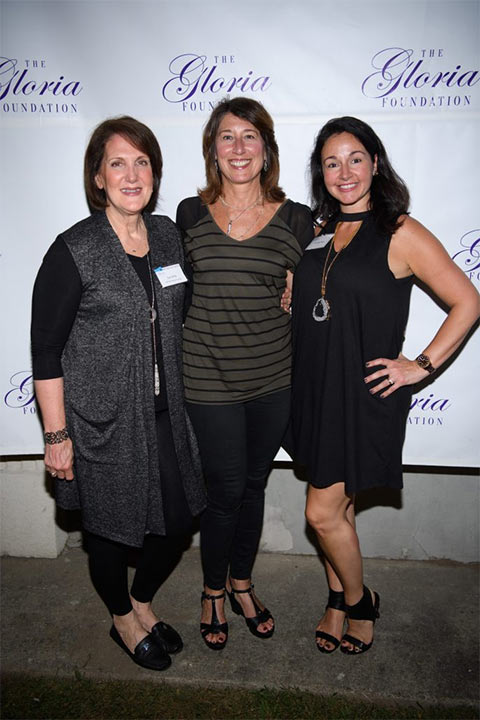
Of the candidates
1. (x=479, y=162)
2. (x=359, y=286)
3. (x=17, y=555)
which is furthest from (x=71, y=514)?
(x=479, y=162)

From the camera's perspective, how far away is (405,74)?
2.31 m

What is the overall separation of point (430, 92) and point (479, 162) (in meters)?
0.36

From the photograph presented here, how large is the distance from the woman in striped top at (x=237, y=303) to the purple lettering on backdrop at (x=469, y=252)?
2.53ft

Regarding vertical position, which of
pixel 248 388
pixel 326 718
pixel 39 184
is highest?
pixel 39 184

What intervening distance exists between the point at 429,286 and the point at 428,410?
901 millimetres

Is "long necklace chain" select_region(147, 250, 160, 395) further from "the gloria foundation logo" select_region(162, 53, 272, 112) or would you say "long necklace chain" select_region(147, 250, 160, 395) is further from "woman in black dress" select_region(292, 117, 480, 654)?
Answer: "the gloria foundation logo" select_region(162, 53, 272, 112)

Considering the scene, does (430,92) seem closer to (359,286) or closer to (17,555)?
(359,286)

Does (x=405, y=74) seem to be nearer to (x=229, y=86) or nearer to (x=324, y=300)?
(x=229, y=86)

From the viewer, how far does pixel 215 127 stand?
2053 mm

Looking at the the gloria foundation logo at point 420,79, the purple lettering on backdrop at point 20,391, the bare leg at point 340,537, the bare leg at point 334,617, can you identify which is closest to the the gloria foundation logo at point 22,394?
the purple lettering on backdrop at point 20,391

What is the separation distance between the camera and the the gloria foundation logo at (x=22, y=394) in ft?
8.71

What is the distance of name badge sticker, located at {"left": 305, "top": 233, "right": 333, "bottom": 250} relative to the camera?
201 centimetres

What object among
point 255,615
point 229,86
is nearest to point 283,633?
point 255,615

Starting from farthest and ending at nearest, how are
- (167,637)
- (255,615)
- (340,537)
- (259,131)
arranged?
(255,615), (167,637), (340,537), (259,131)
